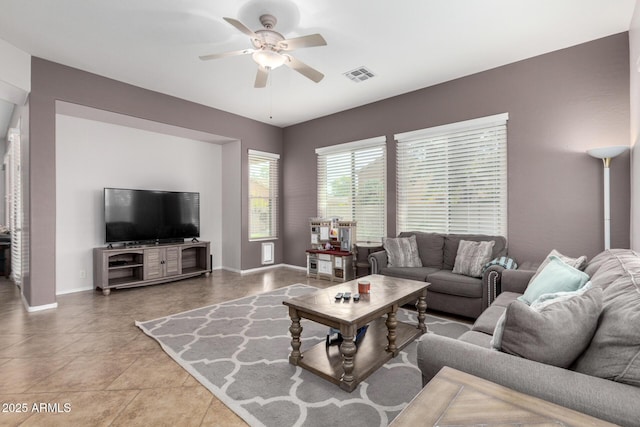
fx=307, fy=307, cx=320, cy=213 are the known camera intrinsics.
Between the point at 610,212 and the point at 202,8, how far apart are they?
4591 millimetres

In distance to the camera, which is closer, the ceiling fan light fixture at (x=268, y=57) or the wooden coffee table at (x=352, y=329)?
the wooden coffee table at (x=352, y=329)

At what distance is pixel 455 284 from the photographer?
347 cm

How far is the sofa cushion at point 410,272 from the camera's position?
378 cm

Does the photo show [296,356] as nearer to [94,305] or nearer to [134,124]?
[94,305]

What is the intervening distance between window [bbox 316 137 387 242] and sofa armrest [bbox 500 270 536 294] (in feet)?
7.46

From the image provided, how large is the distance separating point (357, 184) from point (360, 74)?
1977mm

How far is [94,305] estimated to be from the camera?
4.07 metres

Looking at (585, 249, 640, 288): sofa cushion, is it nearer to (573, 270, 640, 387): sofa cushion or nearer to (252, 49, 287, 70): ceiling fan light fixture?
(573, 270, 640, 387): sofa cushion

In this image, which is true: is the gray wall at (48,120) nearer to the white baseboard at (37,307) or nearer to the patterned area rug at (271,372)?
the white baseboard at (37,307)

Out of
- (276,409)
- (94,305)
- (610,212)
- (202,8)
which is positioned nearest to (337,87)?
(202,8)

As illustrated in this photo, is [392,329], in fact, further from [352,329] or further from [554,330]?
[554,330]

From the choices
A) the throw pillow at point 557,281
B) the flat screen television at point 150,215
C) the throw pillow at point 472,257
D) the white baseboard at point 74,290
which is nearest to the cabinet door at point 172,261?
the flat screen television at point 150,215

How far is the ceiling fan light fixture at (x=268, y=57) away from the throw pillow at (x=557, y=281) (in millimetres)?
2808

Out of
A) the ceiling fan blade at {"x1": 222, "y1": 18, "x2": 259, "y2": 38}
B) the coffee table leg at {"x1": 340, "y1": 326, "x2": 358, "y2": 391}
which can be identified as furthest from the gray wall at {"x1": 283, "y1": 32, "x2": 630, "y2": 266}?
the ceiling fan blade at {"x1": 222, "y1": 18, "x2": 259, "y2": 38}
